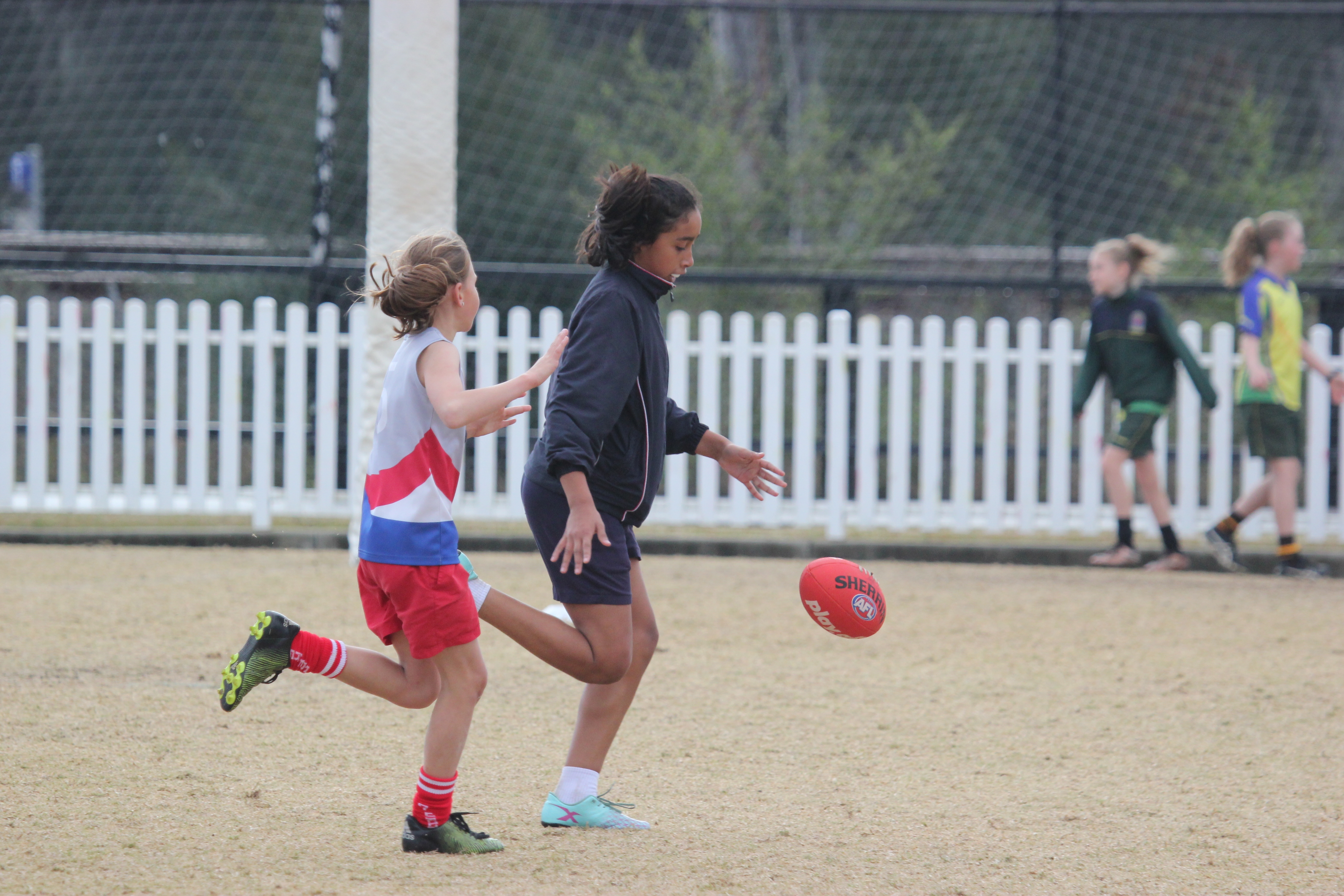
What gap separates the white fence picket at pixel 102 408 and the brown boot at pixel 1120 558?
6449 mm

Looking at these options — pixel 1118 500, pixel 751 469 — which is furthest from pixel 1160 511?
pixel 751 469

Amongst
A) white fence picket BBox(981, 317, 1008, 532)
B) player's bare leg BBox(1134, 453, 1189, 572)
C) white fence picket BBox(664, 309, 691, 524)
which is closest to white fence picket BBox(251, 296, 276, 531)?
white fence picket BBox(664, 309, 691, 524)

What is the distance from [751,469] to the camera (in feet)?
12.3

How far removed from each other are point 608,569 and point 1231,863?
161 centimetres

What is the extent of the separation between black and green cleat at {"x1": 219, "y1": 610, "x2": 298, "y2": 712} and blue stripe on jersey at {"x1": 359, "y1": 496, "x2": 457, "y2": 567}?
27cm

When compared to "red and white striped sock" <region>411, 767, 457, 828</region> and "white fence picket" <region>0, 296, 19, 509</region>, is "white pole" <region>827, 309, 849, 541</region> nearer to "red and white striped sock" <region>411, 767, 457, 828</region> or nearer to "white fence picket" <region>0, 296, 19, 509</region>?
"white fence picket" <region>0, 296, 19, 509</region>

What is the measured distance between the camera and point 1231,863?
3229 mm

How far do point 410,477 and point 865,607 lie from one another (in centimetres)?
132

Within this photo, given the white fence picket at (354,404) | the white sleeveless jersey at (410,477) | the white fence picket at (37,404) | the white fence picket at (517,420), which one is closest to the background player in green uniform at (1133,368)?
the white fence picket at (517,420)

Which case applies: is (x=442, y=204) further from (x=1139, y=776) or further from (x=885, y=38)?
(x=885, y=38)

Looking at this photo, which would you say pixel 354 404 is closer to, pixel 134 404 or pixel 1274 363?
pixel 134 404

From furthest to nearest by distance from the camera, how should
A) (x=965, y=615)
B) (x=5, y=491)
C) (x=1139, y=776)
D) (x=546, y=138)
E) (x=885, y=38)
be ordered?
(x=885, y=38)
(x=546, y=138)
(x=5, y=491)
(x=965, y=615)
(x=1139, y=776)

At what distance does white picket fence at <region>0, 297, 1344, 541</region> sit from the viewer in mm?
9109

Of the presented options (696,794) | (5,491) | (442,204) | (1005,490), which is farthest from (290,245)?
(696,794)
